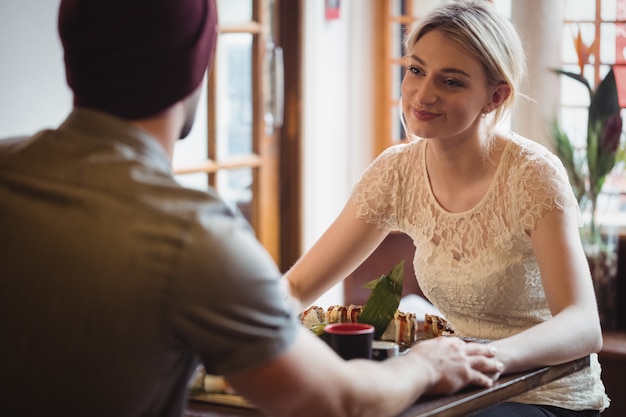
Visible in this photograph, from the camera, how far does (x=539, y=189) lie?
1.95 meters

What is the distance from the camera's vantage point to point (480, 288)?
2.01m

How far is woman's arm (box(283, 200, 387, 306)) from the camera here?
83.4 inches

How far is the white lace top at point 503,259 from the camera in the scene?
1.96 meters

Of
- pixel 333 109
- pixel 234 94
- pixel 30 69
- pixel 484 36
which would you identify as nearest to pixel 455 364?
pixel 484 36

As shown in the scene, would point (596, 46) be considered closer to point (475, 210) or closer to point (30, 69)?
point (475, 210)

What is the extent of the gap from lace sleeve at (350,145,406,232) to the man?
1.04m

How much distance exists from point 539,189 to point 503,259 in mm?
170

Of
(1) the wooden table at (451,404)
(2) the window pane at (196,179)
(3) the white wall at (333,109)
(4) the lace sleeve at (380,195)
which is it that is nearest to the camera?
(1) the wooden table at (451,404)

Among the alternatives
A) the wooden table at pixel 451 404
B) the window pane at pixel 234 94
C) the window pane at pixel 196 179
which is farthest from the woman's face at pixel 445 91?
the window pane at pixel 234 94

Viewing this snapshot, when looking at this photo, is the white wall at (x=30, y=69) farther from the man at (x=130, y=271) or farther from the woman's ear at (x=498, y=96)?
the man at (x=130, y=271)

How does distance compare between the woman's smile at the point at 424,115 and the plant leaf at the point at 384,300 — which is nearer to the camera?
the plant leaf at the point at 384,300

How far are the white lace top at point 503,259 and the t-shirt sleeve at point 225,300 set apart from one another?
3.17 ft

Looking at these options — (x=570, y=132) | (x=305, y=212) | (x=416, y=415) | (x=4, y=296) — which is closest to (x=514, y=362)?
(x=416, y=415)

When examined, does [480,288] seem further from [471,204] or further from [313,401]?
[313,401]
